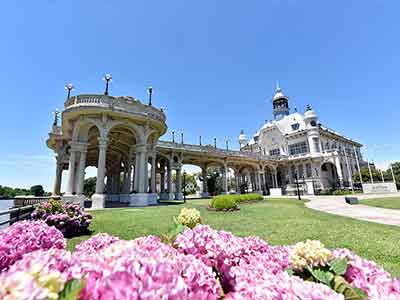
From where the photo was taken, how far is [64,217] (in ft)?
23.9

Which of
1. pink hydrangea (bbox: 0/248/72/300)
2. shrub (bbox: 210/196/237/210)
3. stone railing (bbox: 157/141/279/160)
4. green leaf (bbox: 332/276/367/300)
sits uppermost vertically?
stone railing (bbox: 157/141/279/160)

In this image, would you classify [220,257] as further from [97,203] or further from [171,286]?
[97,203]

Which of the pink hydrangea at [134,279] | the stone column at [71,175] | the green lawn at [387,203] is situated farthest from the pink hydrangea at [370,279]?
the stone column at [71,175]

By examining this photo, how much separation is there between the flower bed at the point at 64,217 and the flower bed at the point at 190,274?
6.27m

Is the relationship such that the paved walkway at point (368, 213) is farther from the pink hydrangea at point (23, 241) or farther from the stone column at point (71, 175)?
the stone column at point (71, 175)

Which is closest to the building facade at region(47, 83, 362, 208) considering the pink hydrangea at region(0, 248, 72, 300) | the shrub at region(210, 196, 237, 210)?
the shrub at region(210, 196, 237, 210)

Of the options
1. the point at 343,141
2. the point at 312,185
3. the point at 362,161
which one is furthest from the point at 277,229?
the point at 362,161

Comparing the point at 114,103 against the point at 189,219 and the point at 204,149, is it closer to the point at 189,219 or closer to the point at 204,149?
the point at 189,219

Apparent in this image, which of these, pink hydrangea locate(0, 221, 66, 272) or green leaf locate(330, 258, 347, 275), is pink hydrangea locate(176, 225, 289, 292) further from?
pink hydrangea locate(0, 221, 66, 272)

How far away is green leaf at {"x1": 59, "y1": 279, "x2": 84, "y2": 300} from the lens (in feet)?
2.41

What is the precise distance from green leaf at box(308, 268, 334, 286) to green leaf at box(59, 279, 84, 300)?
1.39m

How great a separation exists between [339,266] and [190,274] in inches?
41.4

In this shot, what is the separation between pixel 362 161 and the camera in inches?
2261

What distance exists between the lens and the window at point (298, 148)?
Result: 1806 inches
